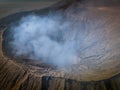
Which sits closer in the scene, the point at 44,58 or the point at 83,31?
the point at 44,58

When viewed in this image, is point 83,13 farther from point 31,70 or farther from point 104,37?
point 31,70

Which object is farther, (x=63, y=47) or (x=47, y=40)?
(x=47, y=40)

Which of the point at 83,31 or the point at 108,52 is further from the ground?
the point at 83,31

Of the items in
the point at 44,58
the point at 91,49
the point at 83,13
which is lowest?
the point at 44,58

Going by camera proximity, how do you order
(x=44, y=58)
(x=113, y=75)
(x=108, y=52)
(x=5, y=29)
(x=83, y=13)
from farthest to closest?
(x=83, y=13), (x=5, y=29), (x=44, y=58), (x=108, y=52), (x=113, y=75)

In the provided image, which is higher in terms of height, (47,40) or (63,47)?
(47,40)

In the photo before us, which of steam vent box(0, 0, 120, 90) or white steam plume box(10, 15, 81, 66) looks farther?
white steam plume box(10, 15, 81, 66)

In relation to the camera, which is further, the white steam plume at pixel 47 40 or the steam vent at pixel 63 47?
the white steam plume at pixel 47 40

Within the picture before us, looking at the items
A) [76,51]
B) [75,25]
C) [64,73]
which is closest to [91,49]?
[76,51]
